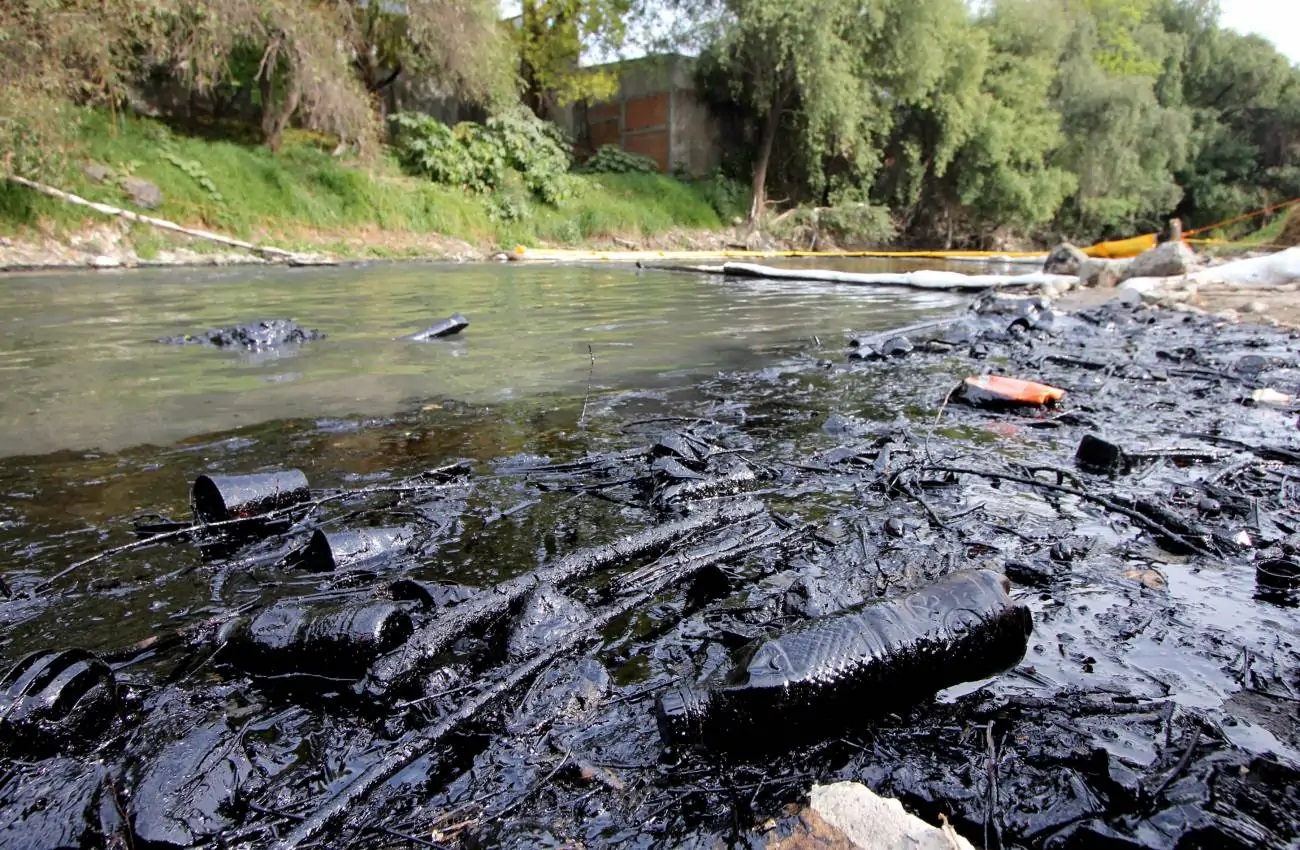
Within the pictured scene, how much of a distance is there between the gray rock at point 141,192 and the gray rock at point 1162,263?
73.0 ft

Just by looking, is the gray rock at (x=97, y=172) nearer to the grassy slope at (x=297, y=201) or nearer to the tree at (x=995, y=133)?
the grassy slope at (x=297, y=201)

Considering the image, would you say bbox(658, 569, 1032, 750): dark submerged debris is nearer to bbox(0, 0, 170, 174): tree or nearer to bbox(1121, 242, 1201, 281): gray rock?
bbox(1121, 242, 1201, 281): gray rock

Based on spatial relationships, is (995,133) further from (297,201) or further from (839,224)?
(297,201)

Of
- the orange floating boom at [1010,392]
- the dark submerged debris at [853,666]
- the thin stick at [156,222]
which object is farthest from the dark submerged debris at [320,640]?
the thin stick at [156,222]

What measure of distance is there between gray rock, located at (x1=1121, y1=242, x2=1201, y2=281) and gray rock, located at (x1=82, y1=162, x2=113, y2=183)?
2313cm

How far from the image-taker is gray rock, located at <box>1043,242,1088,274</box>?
51.9ft

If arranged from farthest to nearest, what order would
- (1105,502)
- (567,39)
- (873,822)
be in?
(567,39) → (1105,502) → (873,822)

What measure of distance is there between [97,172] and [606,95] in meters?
18.0

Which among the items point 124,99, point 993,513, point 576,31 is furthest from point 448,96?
point 993,513

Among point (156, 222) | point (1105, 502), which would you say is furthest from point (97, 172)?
point (1105, 502)

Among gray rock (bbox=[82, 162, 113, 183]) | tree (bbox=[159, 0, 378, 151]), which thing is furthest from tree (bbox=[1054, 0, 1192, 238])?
gray rock (bbox=[82, 162, 113, 183])

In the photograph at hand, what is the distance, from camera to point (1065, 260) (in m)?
16.1

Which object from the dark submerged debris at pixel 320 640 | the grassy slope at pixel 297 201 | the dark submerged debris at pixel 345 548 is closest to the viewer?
the dark submerged debris at pixel 320 640

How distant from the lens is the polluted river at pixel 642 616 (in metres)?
1.53
